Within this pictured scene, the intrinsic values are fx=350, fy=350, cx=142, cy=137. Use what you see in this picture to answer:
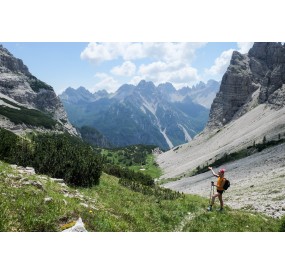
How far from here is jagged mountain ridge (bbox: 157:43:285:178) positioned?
11650 cm

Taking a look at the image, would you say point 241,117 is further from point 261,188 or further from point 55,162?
point 55,162

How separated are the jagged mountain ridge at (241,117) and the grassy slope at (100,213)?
74832 mm

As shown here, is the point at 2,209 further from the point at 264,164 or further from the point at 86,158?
the point at 264,164

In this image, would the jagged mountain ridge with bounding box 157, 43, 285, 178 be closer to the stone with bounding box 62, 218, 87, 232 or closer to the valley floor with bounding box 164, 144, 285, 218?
the valley floor with bounding box 164, 144, 285, 218

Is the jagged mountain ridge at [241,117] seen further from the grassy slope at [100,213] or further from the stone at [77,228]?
the stone at [77,228]

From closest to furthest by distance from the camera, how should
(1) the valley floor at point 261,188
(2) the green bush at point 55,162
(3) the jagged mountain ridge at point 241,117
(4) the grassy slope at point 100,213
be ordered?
(4) the grassy slope at point 100,213 → (2) the green bush at point 55,162 → (1) the valley floor at point 261,188 → (3) the jagged mountain ridge at point 241,117

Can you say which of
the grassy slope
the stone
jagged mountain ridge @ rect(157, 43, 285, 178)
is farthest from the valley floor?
jagged mountain ridge @ rect(157, 43, 285, 178)

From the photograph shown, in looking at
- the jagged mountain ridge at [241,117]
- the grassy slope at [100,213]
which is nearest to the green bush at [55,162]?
the grassy slope at [100,213]

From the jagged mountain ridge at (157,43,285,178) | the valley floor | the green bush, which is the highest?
the jagged mountain ridge at (157,43,285,178)

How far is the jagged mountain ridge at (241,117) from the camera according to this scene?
11650 centimetres

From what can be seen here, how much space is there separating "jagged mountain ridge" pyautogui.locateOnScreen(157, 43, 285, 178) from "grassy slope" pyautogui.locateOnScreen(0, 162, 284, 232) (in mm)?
74832

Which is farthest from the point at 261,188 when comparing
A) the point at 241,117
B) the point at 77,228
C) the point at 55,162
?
the point at 241,117

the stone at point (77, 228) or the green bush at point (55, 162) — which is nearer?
the stone at point (77, 228)

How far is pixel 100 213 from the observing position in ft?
54.6
